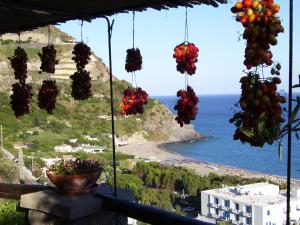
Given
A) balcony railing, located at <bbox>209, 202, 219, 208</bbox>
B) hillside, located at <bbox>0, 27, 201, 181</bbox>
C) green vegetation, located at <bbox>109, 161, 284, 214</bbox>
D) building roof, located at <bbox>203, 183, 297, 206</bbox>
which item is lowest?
green vegetation, located at <bbox>109, 161, 284, 214</bbox>

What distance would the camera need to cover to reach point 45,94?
10.3 feet

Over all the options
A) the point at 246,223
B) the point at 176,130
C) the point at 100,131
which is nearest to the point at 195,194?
the point at 246,223

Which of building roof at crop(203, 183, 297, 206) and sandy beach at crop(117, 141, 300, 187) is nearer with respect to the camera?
building roof at crop(203, 183, 297, 206)

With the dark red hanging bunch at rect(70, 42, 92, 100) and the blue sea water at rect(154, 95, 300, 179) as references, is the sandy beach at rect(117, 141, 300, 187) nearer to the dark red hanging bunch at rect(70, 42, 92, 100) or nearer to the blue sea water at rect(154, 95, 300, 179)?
the blue sea water at rect(154, 95, 300, 179)

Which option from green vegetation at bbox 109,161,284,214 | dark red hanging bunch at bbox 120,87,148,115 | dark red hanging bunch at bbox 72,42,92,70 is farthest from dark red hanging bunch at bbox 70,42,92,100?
green vegetation at bbox 109,161,284,214

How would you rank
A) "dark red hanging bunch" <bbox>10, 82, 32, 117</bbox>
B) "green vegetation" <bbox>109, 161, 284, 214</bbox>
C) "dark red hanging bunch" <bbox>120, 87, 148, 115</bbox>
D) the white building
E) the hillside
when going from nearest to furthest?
"dark red hanging bunch" <bbox>120, 87, 148, 115</bbox>
"dark red hanging bunch" <bbox>10, 82, 32, 117</bbox>
the white building
"green vegetation" <bbox>109, 161, 284, 214</bbox>
the hillside

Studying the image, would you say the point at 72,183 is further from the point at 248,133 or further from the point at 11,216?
the point at 248,133

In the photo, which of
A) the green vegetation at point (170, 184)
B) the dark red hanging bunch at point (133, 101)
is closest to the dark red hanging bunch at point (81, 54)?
the dark red hanging bunch at point (133, 101)

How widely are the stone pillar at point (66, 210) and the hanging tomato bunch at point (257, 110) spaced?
94 centimetres

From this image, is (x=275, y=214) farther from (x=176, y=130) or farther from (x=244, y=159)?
(x=176, y=130)

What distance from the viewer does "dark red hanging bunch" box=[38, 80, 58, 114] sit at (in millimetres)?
3131

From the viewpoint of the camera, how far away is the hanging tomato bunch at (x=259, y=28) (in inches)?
51.6

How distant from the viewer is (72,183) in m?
2.13

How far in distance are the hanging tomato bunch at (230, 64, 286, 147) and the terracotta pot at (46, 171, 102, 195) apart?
3.33 feet
